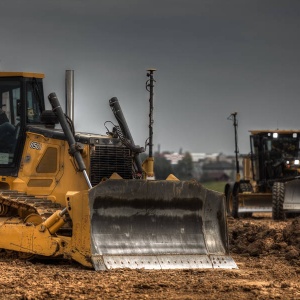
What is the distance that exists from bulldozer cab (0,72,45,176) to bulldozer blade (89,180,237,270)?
2423mm

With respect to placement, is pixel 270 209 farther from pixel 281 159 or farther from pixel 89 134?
pixel 89 134

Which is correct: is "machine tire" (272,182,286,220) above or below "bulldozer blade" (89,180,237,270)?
above

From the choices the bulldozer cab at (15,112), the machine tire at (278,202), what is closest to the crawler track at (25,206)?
the bulldozer cab at (15,112)

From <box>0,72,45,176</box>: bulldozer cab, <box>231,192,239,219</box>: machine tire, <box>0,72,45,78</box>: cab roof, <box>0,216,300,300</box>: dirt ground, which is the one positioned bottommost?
<box>0,216,300,300</box>: dirt ground

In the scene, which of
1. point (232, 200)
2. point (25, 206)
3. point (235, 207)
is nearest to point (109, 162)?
point (25, 206)

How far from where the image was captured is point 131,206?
1382 centimetres

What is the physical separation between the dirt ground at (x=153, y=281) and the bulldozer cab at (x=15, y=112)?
6.22 feet

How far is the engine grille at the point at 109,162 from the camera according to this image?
14852 mm

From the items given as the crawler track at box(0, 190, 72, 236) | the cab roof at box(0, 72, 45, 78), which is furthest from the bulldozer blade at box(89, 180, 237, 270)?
the cab roof at box(0, 72, 45, 78)

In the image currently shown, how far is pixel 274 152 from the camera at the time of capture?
30703 mm

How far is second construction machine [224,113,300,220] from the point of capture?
94.2ft

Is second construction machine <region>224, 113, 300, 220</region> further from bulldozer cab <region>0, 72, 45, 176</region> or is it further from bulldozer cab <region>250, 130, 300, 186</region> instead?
bulldozer cab <region>0, 72, 45, 176</region>

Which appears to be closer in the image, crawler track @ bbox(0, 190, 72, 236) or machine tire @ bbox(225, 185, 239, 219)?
crawler track @ bbox(0, 190, 72, 236)

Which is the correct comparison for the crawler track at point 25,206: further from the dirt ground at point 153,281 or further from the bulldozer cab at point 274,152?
the bulldozer cab at point 274,152
